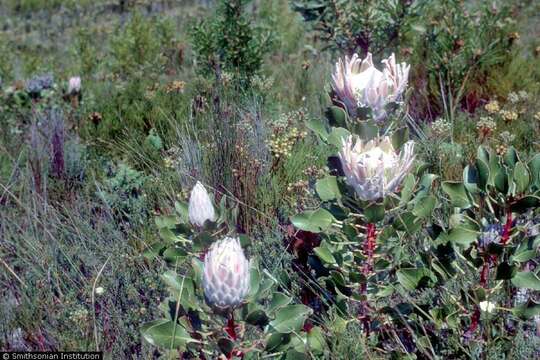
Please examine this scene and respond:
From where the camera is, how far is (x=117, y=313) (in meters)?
2.02

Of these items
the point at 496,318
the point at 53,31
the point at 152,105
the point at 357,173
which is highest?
the point at 357,173

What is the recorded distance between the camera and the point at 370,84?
161 cm

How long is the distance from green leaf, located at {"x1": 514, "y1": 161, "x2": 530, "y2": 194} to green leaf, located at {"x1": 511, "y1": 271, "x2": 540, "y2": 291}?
0.21 metres

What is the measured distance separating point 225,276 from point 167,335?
0.73 feet

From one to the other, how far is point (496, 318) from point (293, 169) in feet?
4.32

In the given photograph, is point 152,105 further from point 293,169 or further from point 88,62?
point 88,62

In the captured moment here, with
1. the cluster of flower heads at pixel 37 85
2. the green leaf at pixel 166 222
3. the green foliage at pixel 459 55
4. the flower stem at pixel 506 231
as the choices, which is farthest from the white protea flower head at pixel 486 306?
the cluster of flower heads at pixel 37 85

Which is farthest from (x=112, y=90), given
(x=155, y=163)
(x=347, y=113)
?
(x=347, y=113)

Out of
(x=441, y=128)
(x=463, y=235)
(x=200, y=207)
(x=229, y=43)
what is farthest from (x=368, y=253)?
(x=229, y=43)

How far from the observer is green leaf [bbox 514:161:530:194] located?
1.44 meters

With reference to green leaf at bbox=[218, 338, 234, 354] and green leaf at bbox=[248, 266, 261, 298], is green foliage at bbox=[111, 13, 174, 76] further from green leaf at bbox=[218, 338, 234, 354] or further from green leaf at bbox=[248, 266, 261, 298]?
green leaf at bbox=[218, 338, 234, 354]

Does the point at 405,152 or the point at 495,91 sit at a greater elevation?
the point at 405,152

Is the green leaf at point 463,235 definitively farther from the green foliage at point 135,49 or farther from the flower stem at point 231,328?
the green foliage at point 135,49

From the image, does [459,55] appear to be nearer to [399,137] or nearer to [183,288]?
[399,137]
